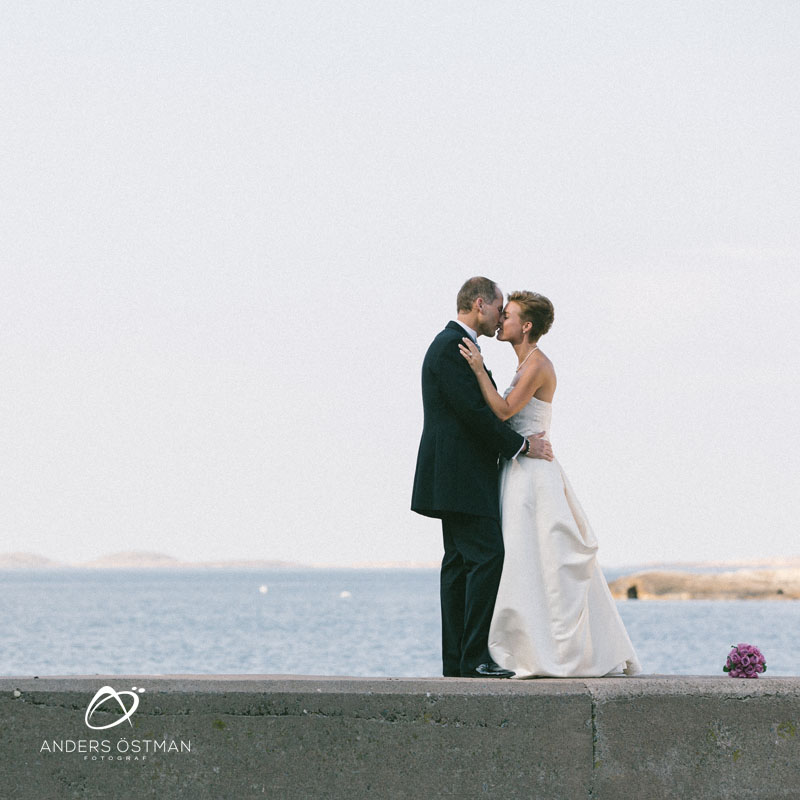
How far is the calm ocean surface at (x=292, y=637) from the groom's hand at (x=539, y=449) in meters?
37.6

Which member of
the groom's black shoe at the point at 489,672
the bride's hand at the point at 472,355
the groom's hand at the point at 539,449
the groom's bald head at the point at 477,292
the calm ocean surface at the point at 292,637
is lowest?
the calm ocean surface at the point at 292,637

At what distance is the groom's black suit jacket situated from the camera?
5973mm

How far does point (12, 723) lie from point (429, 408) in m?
2.52

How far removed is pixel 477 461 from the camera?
6.06 meters

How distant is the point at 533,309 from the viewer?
6312 millimetres

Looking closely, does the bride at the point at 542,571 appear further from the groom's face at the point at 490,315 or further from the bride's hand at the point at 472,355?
the groom's face at the point at 490,315

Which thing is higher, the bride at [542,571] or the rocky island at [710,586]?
the bride at [542,571]

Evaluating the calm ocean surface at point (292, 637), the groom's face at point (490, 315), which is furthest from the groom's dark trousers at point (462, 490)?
the calm ocean surface at point (292, 637)

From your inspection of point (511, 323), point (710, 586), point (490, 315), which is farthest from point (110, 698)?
point (710, 586)

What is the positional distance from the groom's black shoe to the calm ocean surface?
3773 centimetres

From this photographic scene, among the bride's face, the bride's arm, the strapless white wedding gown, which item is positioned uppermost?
the bride's face

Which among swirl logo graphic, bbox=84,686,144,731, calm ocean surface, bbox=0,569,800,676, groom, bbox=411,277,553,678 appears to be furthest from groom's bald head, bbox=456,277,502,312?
calm ocean surface, bbox=0,569,800,676

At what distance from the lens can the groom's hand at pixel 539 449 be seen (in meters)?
6.15

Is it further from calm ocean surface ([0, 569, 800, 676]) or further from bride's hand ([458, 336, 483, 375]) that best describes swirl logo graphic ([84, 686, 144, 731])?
calm ocean surface ([0, 569, 800, 676])
